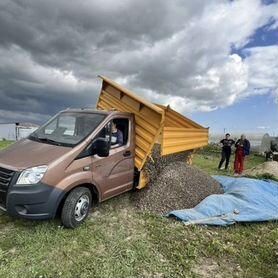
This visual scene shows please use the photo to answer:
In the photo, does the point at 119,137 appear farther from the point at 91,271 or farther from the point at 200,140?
the point at 200,140

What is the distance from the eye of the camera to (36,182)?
4234mm

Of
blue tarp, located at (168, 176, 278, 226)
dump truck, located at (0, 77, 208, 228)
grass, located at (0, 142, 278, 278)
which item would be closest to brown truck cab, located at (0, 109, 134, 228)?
dump truck, located at (0, 77, 208, 228)

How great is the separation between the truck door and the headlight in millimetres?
1023

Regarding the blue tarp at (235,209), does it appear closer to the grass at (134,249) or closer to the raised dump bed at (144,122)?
the grass at (134,249)

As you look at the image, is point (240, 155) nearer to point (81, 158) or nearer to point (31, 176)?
point (81, 158)

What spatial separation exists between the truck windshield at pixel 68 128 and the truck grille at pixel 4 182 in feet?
3.16

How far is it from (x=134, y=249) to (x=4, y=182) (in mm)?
2249

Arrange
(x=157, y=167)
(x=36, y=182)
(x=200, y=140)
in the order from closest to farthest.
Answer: (x=36, y=182)
(x=157, y=167)
(x=200, y=140)

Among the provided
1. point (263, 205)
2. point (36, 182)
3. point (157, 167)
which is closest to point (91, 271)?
point (36, 182)

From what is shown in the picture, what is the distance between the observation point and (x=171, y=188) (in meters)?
6.41

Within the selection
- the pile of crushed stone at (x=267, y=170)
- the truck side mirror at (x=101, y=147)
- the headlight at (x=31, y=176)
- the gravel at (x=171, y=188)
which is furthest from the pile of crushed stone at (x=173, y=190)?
the pile of crushed stone at (x=267, y=170)

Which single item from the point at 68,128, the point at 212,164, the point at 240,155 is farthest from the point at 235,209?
the point at 212,164

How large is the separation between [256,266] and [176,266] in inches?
46.1

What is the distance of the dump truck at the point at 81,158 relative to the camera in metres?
4.27
